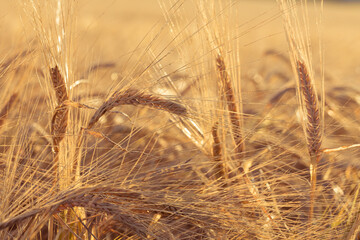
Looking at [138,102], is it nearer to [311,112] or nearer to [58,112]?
[58,112]

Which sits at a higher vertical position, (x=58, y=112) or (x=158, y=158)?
(x=58, y=112)

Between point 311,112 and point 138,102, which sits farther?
point 311,112

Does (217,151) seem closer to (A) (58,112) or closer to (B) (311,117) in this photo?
(B) (311,117)

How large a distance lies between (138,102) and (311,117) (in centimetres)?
31

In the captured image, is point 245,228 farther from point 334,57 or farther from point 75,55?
point 334,57

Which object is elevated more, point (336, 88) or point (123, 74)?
point (123, 74)

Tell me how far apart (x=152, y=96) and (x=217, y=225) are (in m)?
0.22

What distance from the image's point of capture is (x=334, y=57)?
13.4ft

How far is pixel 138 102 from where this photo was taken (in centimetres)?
71

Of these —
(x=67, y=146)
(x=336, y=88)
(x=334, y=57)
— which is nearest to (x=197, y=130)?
(x=67, y=146)

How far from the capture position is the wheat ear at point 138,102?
0.71m

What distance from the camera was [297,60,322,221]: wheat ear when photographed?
810 millimetres

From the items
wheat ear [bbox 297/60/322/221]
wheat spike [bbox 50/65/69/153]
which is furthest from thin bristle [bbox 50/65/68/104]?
wheat ear [bbox 297/60/322/221]

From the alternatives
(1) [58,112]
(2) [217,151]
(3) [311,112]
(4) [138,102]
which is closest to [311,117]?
(3) [311,112]
